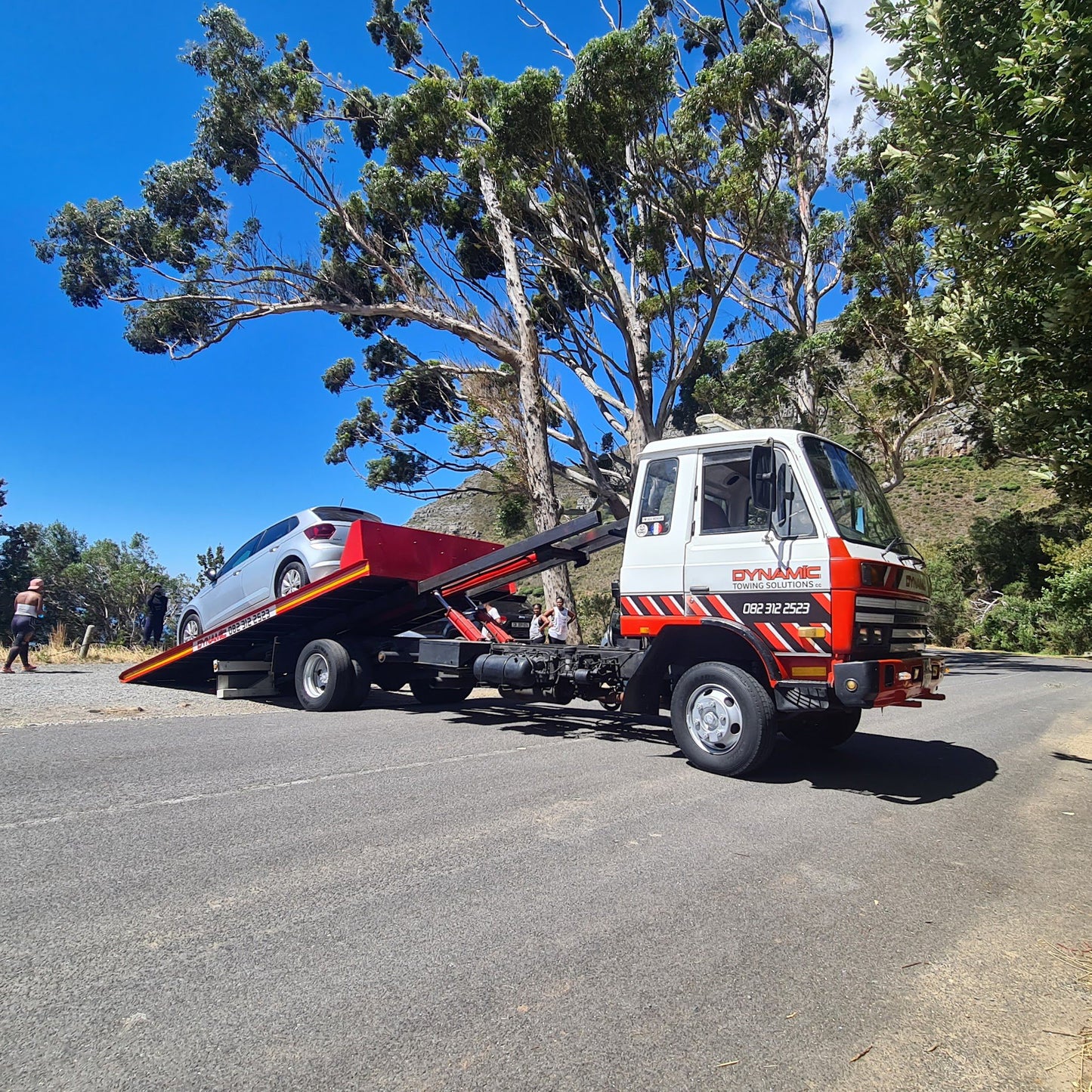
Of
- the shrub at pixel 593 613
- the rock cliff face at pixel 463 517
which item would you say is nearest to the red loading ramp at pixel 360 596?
the shrub at pixel 593 613

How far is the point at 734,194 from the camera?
16.0 m

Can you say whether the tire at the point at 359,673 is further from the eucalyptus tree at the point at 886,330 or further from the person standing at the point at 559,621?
the eucalyptus tree at the point at 886,330

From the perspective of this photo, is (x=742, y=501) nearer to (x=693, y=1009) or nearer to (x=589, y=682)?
(x=589, y=682)

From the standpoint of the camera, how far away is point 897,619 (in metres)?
5.84

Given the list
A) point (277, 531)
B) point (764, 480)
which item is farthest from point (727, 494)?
point (277, 531)

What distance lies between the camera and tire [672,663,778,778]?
18.3ft

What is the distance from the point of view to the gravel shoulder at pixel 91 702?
7.79m

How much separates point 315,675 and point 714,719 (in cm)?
526

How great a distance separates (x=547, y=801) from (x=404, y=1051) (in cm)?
285

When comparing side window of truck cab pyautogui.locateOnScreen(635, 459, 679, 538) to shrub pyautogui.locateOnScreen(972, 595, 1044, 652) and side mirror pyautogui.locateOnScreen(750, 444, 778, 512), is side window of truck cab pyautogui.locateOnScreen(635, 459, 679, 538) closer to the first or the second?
side mirror pyautogui.locateOnScreen(750, 444, 778, 512)

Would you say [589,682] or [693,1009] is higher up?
[589,682]

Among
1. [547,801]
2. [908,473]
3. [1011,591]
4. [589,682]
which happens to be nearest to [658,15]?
[589,682]

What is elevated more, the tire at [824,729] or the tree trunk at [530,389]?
the tree trunk at [530,389]

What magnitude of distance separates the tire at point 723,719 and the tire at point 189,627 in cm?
902
